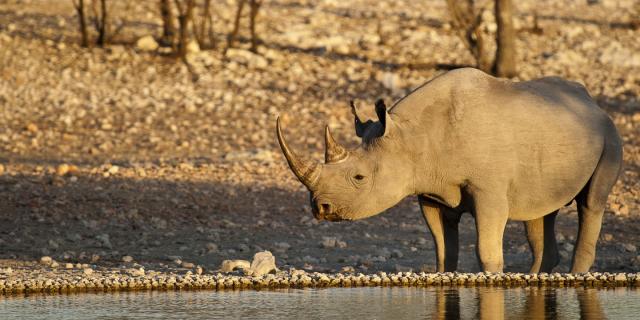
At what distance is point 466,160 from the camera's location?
35.0ft

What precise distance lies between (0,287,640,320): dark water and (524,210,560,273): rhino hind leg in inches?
63.4

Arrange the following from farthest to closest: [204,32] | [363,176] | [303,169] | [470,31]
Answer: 1. [204,32]
2. [470,31]
3. [363,176]
4. [303,169]

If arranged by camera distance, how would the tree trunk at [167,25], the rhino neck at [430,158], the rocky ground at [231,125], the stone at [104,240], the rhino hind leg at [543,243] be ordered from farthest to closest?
the tree trunk at [167,25] → the rocky ground at [231,125] → the stone at [104,240] → the rhino hind leg at [543,243] → the rhino neck at [430,158]

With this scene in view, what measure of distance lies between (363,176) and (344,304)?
50.1 inches

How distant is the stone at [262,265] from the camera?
37.2 ft

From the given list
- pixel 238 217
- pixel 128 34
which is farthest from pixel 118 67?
pixel 238 217

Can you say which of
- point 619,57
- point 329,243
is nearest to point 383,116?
point 329,243

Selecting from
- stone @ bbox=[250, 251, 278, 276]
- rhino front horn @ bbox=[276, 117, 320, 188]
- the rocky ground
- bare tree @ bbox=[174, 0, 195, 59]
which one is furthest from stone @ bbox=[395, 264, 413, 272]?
bare tree @ bbox=[174, 0, 195, 59]

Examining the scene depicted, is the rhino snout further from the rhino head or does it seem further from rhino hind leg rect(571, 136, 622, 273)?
rhino hind leg rect(571, 136, 622, 273)

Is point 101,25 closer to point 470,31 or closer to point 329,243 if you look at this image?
point 470,31

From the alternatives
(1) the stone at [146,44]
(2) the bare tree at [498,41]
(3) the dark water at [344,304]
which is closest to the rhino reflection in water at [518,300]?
(3) the dark water at [344,304]

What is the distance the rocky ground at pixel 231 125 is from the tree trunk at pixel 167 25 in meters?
0.59

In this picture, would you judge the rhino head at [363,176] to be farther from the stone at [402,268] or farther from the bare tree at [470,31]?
the bare tree at [470,31]

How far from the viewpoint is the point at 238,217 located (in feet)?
49.3
